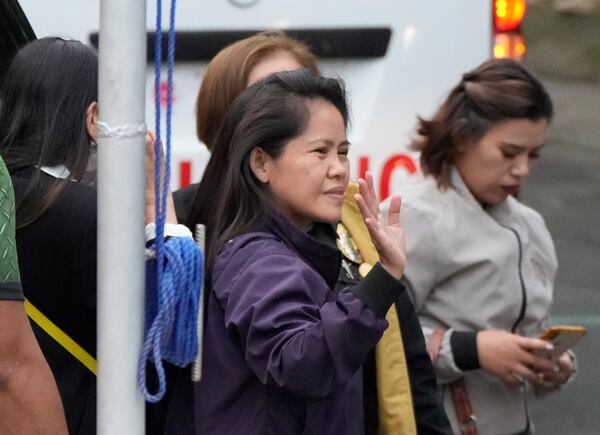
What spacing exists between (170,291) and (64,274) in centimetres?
61

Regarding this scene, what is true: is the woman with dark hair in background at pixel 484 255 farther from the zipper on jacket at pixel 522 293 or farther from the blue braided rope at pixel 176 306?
the blue braided rope at pixel 176 306

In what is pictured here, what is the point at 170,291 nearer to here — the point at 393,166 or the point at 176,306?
the point at 176,306

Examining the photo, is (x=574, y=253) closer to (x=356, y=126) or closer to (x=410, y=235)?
(x=356, y=126)

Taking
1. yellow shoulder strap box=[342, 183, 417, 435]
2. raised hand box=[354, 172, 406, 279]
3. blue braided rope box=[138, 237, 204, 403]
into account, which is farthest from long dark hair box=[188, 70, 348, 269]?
yellow shoulder strap box=[342, 183, 417, 435]

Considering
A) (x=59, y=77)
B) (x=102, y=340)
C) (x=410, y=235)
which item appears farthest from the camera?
(x=410, y=235)

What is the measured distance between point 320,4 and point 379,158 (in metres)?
0.58

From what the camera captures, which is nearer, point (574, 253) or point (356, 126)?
point (356, 126)

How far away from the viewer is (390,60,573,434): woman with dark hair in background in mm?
3594

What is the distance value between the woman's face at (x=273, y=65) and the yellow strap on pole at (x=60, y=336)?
33.5 inches

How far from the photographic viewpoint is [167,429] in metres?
2.75

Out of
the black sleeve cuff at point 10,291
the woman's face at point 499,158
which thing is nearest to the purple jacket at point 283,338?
the black sleeve cuff at point 10,291

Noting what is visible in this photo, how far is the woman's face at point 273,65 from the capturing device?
348 centimetres

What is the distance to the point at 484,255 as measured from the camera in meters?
3.62

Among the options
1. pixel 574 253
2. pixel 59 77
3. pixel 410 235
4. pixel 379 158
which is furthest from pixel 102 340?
pixel 574 253
